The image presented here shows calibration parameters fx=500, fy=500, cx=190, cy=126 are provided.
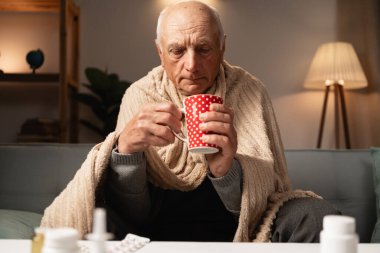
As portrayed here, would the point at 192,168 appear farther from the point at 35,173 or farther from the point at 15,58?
the point at 15,58

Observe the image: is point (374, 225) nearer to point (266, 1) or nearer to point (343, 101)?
point (343, 101)

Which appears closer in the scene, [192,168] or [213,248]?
[213,248]

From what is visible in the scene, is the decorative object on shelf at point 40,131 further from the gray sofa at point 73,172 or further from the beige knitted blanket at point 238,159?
the beige knitted blanket at point 238,159

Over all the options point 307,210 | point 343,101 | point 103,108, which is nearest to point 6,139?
point 103,108

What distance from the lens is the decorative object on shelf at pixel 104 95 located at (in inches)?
130

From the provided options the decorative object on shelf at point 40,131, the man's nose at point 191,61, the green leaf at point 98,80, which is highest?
the green leaf at point 98,80

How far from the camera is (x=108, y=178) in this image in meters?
1.25

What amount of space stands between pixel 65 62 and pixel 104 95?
333mm

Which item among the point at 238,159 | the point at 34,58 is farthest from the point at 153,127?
the point at 34,58

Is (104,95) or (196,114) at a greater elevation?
(104,95)

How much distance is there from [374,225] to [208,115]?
1008 millimetres

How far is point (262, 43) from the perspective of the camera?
3.60 metres

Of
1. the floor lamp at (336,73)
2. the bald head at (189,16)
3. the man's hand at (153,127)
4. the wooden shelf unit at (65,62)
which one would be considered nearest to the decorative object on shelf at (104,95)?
the wooden shelf unit at (65,62)

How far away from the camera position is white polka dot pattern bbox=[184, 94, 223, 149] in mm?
927
